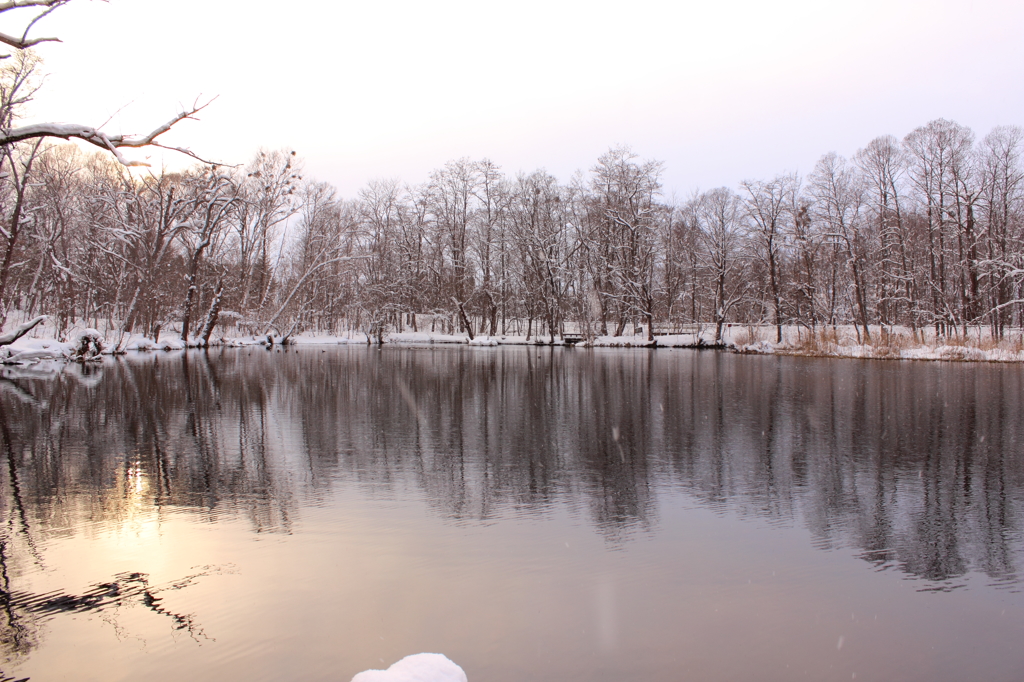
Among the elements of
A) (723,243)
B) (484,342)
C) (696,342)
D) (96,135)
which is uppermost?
(723,243)

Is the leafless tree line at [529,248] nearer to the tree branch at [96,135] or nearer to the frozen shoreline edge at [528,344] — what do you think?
the frozen shoreline edge at [528,344]

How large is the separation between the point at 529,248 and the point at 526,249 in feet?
3.08

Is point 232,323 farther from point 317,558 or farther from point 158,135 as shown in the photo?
point 317,558

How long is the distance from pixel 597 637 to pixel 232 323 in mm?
59047

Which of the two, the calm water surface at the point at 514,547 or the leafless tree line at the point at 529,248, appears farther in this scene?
the leafless tree line at the point at 529,248

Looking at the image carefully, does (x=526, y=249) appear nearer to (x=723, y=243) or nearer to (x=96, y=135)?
(x=723, y=243)

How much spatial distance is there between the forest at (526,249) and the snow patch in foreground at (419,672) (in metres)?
35.7

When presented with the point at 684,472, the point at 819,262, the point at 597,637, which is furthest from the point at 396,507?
the point at 819,262

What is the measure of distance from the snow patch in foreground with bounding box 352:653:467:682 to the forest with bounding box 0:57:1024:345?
35727 mm

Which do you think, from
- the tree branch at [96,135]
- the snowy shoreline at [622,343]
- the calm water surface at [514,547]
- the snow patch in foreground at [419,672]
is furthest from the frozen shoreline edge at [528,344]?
the snow patch in foreground at [419,672]

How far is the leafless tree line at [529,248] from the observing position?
142 ft

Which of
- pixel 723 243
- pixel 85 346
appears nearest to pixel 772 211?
pixel 723 243

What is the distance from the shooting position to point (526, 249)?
2306 inches

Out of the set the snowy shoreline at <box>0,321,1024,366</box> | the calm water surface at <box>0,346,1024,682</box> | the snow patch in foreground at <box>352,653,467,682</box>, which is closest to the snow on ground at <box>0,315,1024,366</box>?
the snowy shoreline at <box>0,321,1024,366</box>
